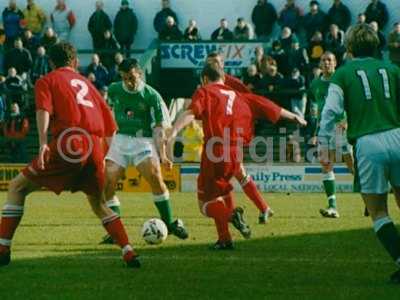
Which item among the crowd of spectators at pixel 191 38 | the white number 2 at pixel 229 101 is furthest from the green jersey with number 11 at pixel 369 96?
the crowd of spectators at pixel 191 38

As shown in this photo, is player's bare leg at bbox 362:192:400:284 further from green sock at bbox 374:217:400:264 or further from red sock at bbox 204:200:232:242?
red sock at bbox 204:200:232:242

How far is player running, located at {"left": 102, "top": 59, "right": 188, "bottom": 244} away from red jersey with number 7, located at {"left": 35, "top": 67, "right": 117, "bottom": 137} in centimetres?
268

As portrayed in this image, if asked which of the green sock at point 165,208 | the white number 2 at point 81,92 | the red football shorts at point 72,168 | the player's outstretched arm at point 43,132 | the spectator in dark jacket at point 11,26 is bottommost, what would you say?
the green sock at point 165,208

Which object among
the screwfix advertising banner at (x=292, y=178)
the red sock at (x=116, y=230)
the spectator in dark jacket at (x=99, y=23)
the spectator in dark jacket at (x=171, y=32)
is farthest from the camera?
the spectator in dark jacket at (x=99, y=23)

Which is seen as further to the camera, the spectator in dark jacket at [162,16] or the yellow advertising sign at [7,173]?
the spectator in dark jacket at [162,16]

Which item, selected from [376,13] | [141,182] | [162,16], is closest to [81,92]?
[141,182]

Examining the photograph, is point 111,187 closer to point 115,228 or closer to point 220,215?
point 220,215

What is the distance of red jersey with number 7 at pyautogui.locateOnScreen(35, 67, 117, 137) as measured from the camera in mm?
10969

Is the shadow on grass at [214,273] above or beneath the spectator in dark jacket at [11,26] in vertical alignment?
beneath

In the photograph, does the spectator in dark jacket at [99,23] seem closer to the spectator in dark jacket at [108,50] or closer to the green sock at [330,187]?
the spectator in dark jacket at [108,50]

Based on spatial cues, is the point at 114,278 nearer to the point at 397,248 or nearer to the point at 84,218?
the point at 397,248

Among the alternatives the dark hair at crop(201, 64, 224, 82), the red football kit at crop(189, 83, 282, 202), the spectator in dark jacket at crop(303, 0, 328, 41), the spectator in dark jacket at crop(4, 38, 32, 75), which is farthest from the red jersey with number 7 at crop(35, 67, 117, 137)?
the spectator in dark jacket at crop(4, 38, 32, 75)

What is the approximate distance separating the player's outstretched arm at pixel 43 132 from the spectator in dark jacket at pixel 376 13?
62.0 ft

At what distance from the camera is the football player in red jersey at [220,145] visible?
1283cm
